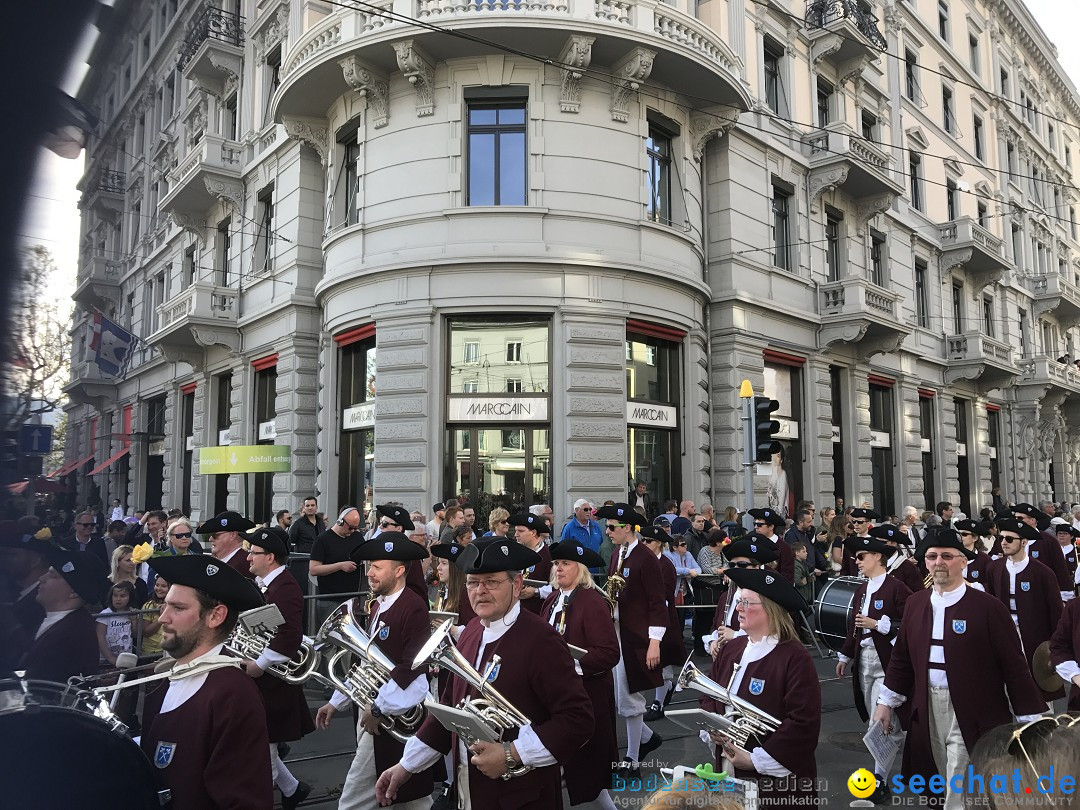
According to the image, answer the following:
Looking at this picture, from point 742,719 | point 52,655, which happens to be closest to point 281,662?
point 742,719

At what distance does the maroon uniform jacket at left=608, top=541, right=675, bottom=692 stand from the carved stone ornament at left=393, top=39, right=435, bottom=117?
36.5 ft

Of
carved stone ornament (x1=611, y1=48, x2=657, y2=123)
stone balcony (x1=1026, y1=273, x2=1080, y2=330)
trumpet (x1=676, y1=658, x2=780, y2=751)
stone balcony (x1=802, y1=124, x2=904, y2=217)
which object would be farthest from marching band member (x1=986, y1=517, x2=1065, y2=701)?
stone balcony (x1=1026, y1=273, x2=1080, y2=330)

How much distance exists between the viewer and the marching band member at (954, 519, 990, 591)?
902cm

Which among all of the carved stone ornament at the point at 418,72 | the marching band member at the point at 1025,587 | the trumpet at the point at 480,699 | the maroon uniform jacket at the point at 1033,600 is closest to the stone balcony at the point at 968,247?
the carved stone ornament at the point at 418,72

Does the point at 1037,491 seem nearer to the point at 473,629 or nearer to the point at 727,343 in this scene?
the point at 727,343

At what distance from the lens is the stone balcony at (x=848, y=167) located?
2114 centimetres

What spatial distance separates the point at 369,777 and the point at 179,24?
15.7 feet

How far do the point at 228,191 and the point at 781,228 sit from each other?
47.6 ft

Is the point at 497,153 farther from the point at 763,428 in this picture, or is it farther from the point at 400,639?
the point at 400,639

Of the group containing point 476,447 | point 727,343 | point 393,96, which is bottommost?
point 476,447

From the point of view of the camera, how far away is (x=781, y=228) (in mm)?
20984

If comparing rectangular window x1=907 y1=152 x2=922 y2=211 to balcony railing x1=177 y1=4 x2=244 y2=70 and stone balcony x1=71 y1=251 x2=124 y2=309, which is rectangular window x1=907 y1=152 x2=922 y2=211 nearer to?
balcony railing x1=177 y1=4 x2=244 y2=70

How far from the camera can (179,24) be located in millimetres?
1380

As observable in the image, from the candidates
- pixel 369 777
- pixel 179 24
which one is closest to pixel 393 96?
pixel 369 777
